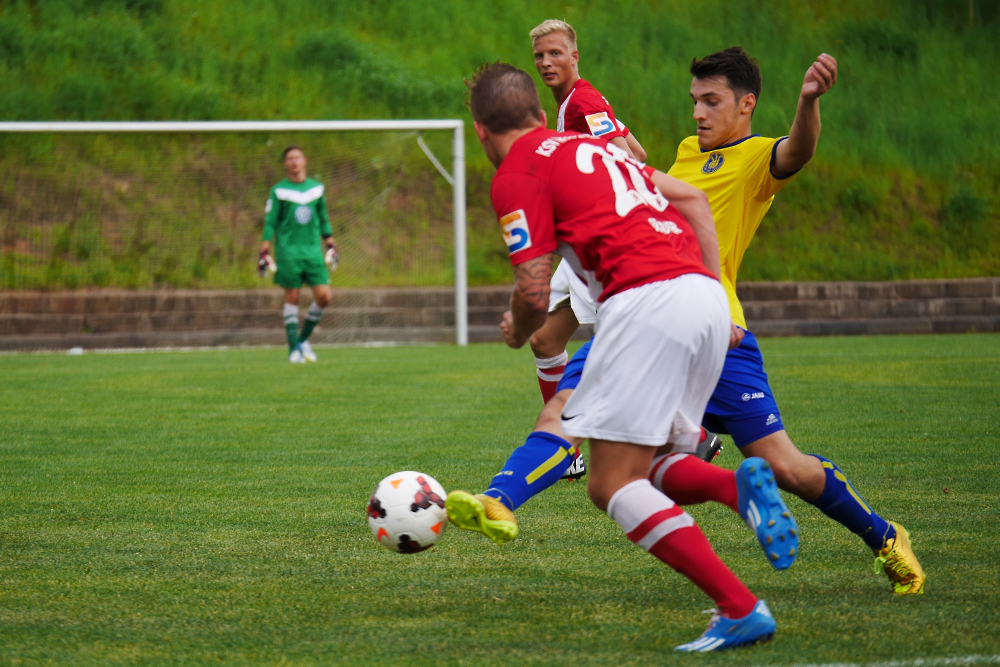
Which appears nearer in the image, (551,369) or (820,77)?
(820,77)

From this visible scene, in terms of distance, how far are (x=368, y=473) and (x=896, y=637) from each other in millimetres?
2995

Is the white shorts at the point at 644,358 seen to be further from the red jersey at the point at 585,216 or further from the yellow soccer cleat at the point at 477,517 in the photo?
the yellow soccer cleat at the point at 477,517

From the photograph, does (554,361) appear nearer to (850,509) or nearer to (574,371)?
(574,371)

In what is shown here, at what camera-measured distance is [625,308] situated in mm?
2725

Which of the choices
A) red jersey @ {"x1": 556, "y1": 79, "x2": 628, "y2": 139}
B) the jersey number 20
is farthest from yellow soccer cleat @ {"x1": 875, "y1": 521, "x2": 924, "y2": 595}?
red jersey @ {"x1": 556, "y1": 79, "x2": 628, "y2": 139}

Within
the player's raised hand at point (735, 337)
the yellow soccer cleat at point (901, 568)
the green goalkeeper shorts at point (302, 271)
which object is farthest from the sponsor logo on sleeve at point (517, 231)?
the green goalkeeper shorts at point (302, 271)

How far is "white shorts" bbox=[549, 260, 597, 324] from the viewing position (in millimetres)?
4535

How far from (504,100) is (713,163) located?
1077 millimetres

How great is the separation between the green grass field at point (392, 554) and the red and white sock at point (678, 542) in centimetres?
14

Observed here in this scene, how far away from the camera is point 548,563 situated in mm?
3592

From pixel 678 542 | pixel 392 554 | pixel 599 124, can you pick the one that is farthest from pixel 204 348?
pixel 678 542

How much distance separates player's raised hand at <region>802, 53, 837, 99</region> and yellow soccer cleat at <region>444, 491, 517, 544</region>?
5.21ft

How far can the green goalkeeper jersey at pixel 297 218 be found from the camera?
11805 millimetres

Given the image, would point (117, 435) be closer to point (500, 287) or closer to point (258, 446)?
point (258, 446)
